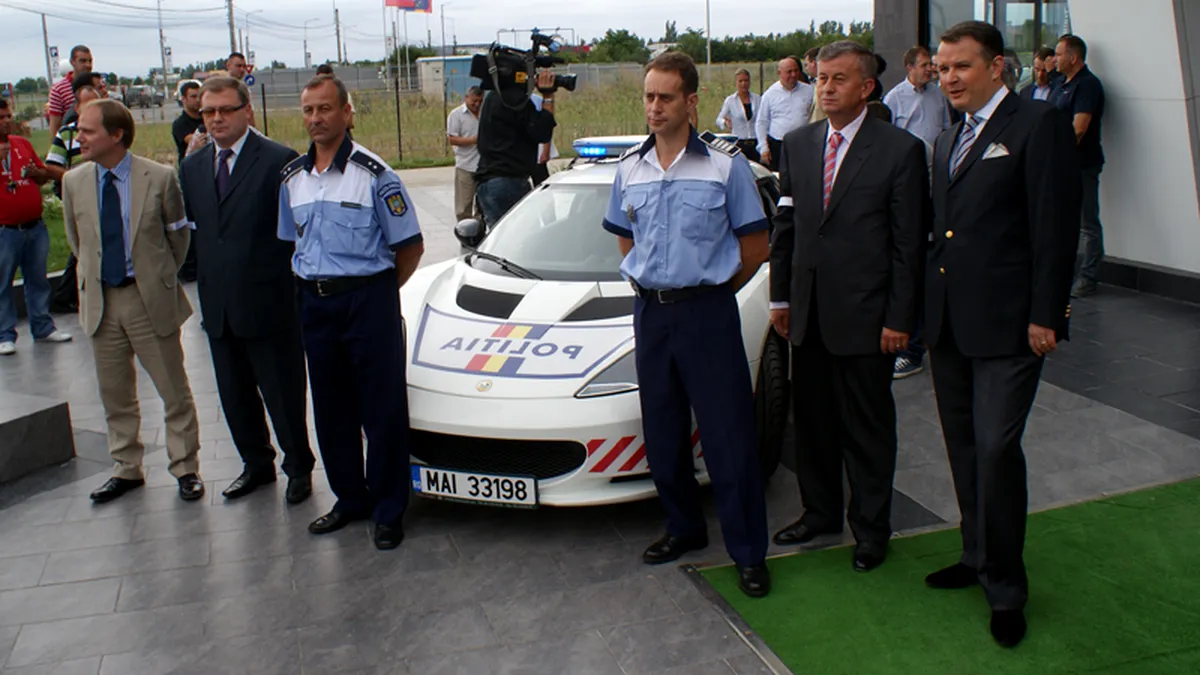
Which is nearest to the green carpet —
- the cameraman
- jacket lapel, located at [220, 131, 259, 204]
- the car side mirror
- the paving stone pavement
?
the paving stone pavement

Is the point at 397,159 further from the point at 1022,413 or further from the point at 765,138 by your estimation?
the point at 1022,413

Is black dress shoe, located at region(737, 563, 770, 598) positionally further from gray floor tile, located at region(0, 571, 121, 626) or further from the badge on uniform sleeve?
gray floor tile, located at region(0, 571, 121, 626)

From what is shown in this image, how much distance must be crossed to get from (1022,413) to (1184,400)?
10.3ft

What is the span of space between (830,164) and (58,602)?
345 centimetres

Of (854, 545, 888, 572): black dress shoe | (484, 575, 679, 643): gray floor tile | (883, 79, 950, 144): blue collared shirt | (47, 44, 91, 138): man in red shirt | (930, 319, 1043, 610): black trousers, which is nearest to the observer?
(930, 319, 1043, 610): black trousers

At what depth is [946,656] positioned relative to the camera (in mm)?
3555

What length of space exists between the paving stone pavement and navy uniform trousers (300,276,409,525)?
0.30 metres

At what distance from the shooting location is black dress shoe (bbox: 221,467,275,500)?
5.23 metres

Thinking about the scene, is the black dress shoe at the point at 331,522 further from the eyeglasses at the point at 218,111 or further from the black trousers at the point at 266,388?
the eyeglasses at the point at 218,111

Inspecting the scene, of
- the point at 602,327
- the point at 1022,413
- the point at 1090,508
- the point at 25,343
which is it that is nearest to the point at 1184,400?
the point at 1090,508

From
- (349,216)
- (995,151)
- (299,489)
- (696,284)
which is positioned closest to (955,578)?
(696,284)

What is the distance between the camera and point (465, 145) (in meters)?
11.3

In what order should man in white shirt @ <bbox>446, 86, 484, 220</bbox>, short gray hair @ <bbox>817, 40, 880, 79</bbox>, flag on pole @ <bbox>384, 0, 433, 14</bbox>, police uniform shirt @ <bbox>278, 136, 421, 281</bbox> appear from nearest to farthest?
short gray hair @ <bbox>817, 40, 880, 79</bbox>
police uniform shirt @ <bbox>278, 136, 421, 281</bbox>
man in white shirt @ <bbox>446, 86, 484, 220</bbox>
flag on pole @ <bbox>384, 0, 433, 14</bbox>

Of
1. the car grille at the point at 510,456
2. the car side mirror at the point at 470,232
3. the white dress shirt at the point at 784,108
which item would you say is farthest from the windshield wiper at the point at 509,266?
the white dress shirt at the point at 784,108
